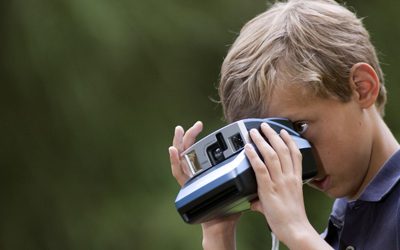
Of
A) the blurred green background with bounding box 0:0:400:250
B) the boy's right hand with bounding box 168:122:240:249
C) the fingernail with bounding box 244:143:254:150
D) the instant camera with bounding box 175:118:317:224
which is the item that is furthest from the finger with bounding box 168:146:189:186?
the blurred green background with bounding box 0:0:400:250

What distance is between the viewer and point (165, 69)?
2088 millimetres

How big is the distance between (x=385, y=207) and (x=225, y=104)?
263 mm

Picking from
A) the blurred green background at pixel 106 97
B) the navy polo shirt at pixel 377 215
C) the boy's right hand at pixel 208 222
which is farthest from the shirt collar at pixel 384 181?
the blurred green background at pixel 106 97

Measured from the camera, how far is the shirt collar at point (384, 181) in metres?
1.00

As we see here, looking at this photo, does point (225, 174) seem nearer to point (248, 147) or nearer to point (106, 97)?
point (248, 147)

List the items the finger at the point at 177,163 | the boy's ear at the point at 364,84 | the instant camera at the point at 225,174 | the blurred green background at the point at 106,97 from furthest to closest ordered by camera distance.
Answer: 1. the blurred green background at the point at 106,97
2. the finger at the point at 177,163
3. the boy's ear at the point at 364,84
4. the instant camera at the point at 225,174

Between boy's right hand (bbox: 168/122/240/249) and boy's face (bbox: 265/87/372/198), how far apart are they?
Result: 167 millimetres

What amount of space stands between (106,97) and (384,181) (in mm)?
1200

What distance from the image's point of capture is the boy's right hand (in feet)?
3.73

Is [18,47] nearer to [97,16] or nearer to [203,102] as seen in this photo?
[97,16]

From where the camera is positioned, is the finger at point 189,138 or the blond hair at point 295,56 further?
the finger at point 189,138

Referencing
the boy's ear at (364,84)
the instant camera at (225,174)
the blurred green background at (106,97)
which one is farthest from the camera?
the blurred green background at (106,97)

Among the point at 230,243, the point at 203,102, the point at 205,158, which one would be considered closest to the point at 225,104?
the point at 205,158

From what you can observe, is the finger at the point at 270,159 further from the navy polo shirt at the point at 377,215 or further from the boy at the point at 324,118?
the navy polo shirt at the point at 377,215
